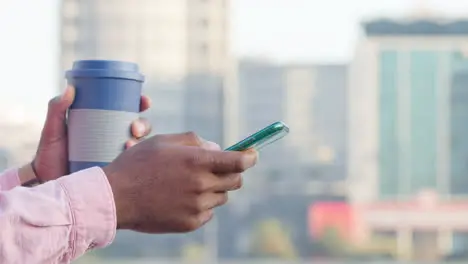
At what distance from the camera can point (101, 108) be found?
0.54 meters

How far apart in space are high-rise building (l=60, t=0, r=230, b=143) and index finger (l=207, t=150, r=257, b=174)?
11.1 metres

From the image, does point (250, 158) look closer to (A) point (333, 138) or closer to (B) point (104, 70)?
(B) point (104, 70)

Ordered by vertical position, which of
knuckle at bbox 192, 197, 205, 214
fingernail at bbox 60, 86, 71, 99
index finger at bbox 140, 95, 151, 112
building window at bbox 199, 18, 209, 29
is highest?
building window at bbox 199, 18, 209, 29

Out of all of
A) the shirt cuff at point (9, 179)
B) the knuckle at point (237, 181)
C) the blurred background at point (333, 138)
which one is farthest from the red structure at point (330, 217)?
the knuckle at point (237, 181)

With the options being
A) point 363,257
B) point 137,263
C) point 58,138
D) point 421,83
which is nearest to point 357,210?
point 363,257

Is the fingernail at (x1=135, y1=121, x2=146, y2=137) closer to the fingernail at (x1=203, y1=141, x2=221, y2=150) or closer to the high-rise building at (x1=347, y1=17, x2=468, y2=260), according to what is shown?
the fingernail at (x1=203, y1=141, x2=221, y2=150)

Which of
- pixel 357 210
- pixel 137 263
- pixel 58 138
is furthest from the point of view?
pixel 357 210

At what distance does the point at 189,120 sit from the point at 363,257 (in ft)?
8.32

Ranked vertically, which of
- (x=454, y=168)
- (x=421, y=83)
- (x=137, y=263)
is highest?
(x=421, y=83)

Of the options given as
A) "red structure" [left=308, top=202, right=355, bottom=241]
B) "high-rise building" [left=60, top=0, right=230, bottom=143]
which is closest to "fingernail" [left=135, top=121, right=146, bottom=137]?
"high-rise building" [left=60, top=0, right=230, bottom=143]

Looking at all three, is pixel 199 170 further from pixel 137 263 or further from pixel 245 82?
pixel 245 82

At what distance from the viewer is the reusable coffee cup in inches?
21.1

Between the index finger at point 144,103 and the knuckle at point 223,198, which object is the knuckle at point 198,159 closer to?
the knuckle at point 223,198

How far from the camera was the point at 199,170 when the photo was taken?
18.1 inches
